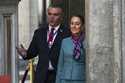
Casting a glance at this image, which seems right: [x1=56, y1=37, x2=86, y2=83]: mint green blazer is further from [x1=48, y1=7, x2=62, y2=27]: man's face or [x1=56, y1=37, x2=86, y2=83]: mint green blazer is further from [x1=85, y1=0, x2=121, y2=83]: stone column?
[x1=48, y1=7, x2=62, y2=27]: man's face

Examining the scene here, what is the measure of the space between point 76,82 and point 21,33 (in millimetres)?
19390

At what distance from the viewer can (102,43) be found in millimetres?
7828

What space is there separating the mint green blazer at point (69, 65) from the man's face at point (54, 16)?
476mm

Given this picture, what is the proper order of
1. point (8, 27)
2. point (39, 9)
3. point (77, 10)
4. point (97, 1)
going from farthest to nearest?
point (39, 9), point (77, 10), point (8, 27), point (97, 1)

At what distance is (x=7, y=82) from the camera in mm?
8617

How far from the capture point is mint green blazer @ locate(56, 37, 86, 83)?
312 inches

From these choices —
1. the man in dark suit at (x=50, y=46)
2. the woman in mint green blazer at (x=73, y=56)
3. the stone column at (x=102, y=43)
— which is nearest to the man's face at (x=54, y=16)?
the man in dark suit at (x=50, y=46)

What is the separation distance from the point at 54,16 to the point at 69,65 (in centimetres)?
74

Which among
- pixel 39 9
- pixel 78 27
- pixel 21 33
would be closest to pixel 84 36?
pixel 78 27

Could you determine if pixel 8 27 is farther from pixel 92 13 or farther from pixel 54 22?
pixel 92 13

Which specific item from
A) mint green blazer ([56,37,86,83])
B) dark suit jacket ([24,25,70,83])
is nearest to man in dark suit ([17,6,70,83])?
dark suit jacket ([24,25,70,83])

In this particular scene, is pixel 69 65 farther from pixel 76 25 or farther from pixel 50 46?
pixel 50 46

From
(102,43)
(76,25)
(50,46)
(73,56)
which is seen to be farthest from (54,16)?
(102,43)

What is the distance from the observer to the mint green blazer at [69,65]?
26.0ft
